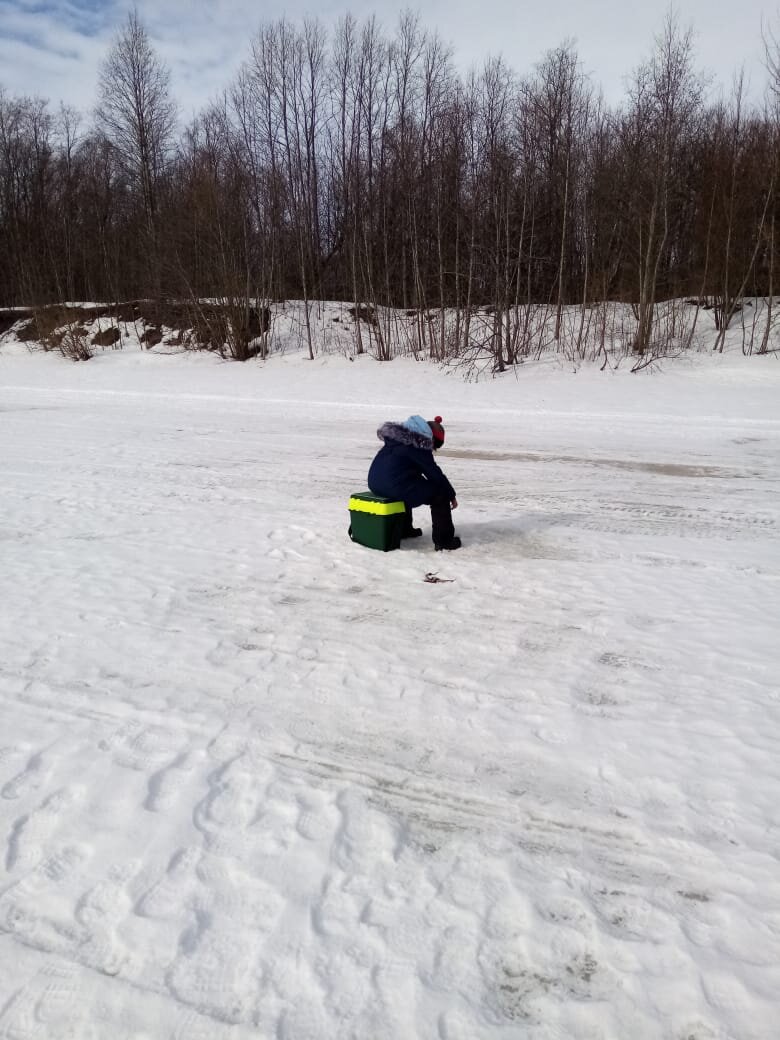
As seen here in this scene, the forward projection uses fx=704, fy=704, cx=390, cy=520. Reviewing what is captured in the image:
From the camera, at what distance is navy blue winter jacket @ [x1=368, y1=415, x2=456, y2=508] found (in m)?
6.32

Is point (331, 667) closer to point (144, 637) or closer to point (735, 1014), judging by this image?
point (144, 637)

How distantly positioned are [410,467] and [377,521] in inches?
23.0

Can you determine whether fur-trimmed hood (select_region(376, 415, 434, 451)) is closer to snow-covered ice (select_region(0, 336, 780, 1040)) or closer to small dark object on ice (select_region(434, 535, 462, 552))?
small dark object on ice (select_region(434, 535, 462, 552))

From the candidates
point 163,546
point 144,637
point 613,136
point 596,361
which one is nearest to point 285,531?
point 163,546

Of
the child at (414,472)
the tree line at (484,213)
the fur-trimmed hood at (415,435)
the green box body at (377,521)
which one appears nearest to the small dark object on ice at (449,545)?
the child at (414,472)

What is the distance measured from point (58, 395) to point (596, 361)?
54.4 feet

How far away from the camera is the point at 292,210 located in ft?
99.1

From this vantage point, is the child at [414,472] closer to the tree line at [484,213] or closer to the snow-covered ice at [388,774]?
the snow-covered ice at [388,774]

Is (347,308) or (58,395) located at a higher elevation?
(347,308)

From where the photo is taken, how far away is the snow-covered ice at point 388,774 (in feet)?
7.69

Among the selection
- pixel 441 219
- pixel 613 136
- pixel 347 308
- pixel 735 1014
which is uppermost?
pixel 613 136

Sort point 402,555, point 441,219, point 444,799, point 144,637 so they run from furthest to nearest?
point 441,219 < point 402,555 < point 144,637 < point 444,799

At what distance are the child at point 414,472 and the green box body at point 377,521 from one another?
0.10m

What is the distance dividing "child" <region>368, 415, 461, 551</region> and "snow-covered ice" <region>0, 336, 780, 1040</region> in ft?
1.53
